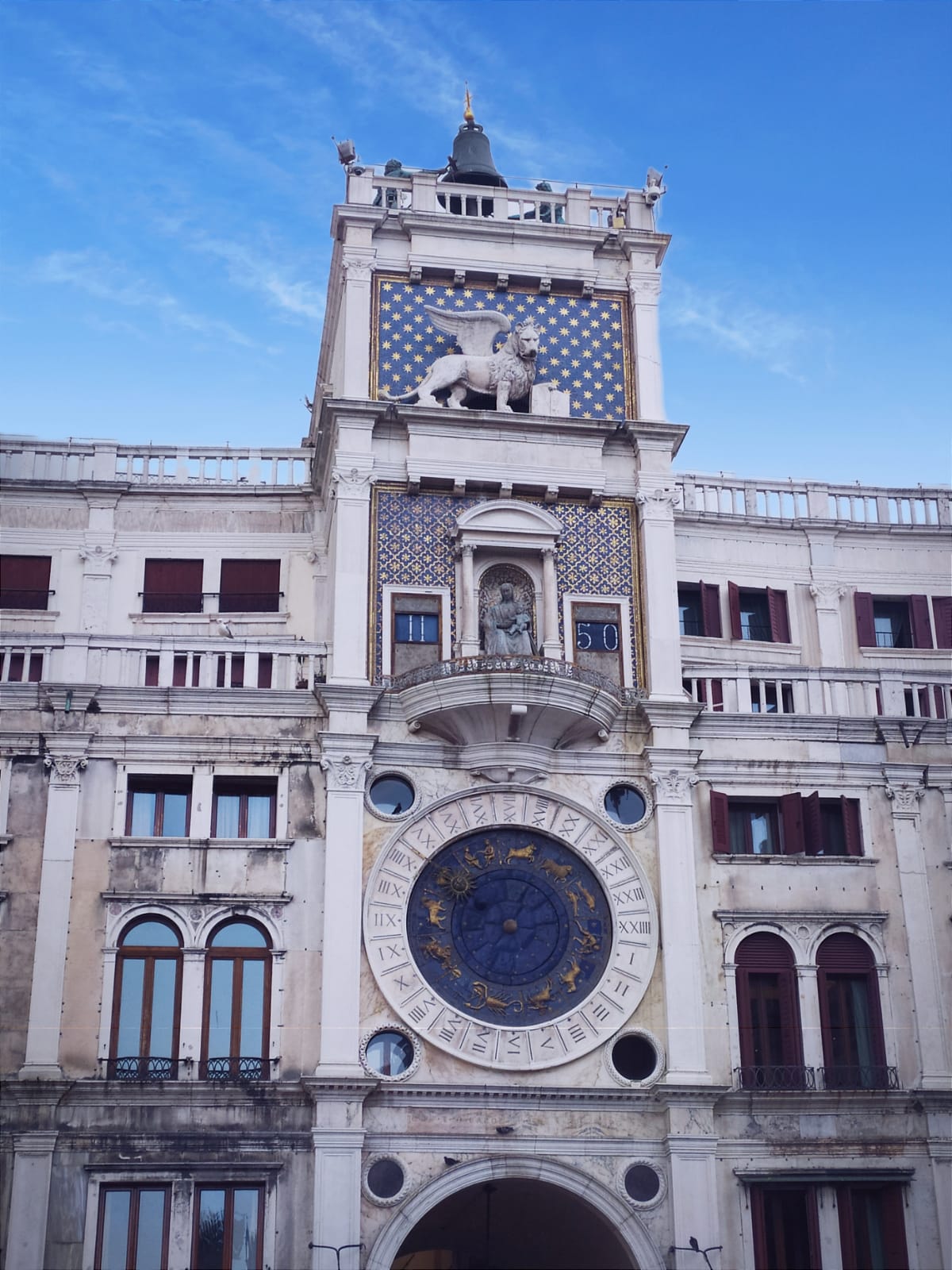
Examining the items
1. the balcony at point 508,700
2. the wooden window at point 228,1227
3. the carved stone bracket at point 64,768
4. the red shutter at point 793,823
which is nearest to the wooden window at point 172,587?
the carved stone bracket at point 64,768

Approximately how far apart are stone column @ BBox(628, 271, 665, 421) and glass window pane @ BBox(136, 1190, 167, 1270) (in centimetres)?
1634

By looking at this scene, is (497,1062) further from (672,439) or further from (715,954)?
(672,439)

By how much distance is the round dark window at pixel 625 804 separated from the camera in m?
31.8

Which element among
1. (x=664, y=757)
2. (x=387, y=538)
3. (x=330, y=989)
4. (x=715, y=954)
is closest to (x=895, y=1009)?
(x=715, y=954)

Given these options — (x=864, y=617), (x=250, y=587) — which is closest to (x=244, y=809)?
(x=250, y=587)

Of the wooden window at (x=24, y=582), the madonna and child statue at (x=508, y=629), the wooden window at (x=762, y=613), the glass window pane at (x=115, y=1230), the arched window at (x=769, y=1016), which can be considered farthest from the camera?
the wooden window at (x=762, y=613)

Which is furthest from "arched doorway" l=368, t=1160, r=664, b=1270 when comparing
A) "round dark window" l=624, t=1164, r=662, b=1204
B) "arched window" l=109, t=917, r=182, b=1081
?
"arched window" l=109, t=917, r=182, b=1081

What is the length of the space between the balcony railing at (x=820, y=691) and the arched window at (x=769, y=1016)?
445cm

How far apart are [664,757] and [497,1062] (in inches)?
238

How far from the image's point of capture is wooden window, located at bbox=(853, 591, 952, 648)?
121 feet

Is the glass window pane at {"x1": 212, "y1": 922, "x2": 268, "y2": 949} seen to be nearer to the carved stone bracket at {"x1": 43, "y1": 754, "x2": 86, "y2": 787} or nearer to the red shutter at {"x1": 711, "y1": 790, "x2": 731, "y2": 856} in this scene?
the carved stone bracket at {"x1": 43, "y1": 754, "x2": 86, "y2": 787}

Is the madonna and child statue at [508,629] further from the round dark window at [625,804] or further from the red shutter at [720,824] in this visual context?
the red shutter at [720,824]

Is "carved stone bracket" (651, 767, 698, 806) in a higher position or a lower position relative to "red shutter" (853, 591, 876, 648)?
lower

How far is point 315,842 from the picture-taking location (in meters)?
30.7
